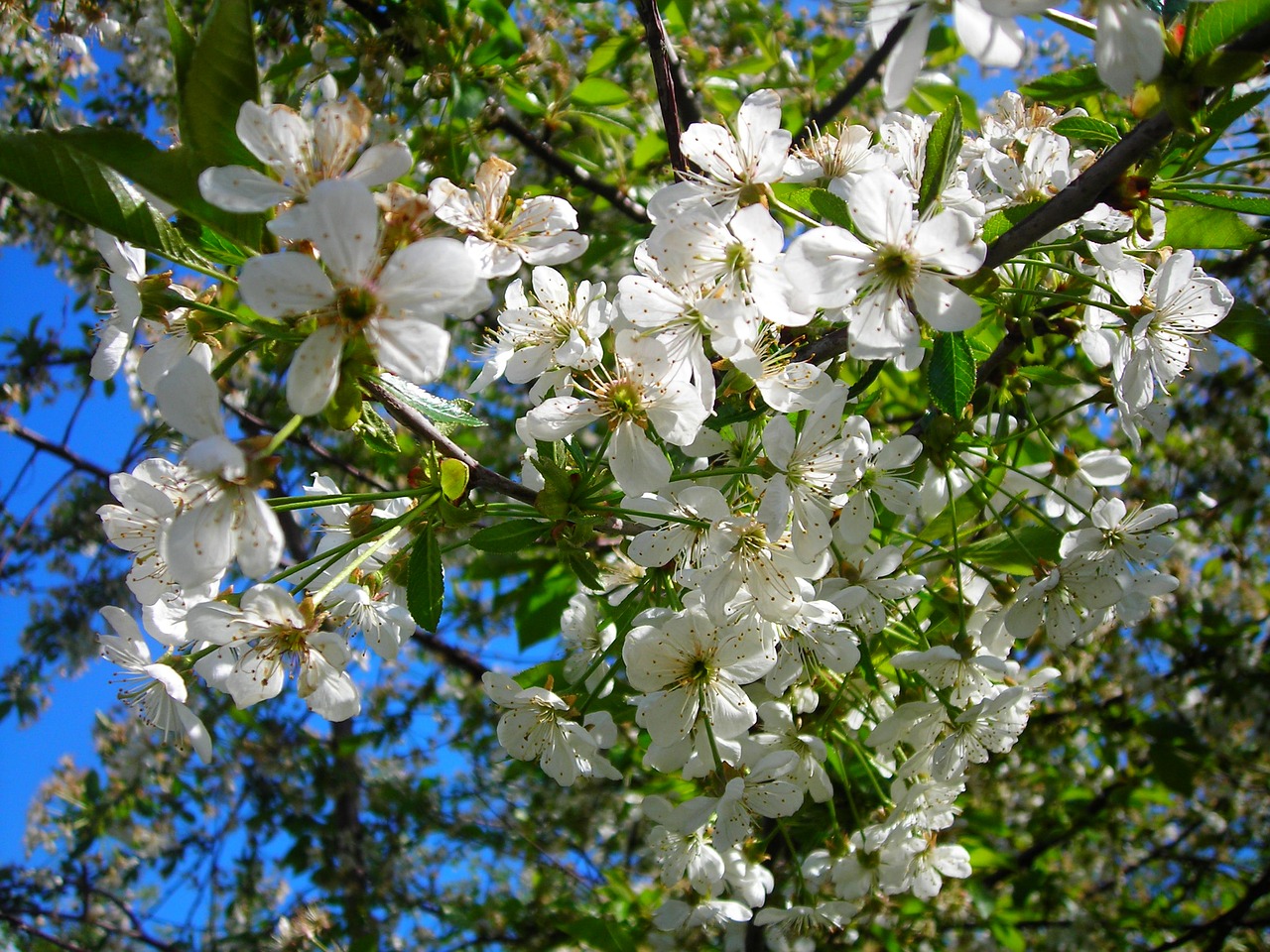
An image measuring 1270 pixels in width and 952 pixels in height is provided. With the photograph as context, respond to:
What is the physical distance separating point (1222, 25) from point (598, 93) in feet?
6.44

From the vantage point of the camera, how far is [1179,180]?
1318 millimetres

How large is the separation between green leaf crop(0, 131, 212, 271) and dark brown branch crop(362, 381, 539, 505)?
0.29 metres

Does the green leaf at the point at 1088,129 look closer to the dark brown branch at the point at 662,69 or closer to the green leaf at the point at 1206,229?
the green leaf at the point at 1206,229

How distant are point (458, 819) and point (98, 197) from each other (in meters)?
4.16

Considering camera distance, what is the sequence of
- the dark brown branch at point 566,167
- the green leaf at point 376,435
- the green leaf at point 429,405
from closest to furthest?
the green leaf at point 429,405, the green leaf at point 376,435, the dark brown branch at point 566,167

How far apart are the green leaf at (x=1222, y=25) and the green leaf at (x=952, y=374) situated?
1.54 feet

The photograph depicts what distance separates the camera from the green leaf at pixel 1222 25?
1.01 metres

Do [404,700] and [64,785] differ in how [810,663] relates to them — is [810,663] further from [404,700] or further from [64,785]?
[64,785]

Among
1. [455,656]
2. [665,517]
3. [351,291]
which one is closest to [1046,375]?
[665,517]

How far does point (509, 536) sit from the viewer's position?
1.36 meters

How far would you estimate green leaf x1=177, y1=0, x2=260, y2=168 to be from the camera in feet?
3.23

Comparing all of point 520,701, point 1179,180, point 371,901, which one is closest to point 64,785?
point 371,901

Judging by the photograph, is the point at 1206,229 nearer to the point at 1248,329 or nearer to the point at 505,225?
the point at 1248,329

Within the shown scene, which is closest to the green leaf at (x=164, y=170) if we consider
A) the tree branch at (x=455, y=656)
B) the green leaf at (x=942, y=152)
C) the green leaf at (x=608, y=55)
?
the green leaf at (x=942, y=152)
